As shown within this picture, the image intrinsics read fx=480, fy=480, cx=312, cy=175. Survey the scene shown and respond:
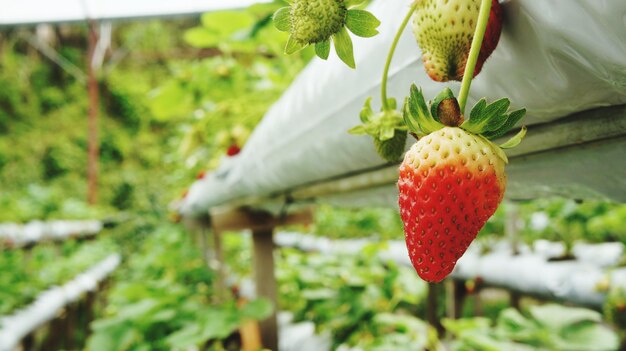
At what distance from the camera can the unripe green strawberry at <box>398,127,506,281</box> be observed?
29 centimetres

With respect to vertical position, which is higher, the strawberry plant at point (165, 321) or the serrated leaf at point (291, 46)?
the serrated leaf at point (291, 46)

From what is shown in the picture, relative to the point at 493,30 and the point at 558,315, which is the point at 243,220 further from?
the point at 493,30

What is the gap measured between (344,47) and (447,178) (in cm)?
13

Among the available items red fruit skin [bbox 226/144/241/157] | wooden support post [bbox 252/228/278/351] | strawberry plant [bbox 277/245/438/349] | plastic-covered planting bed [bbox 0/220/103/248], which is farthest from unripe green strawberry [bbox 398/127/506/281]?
plastic-covered planting bed [bbox 0/220/103/248]

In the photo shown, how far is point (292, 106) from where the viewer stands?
68 cm

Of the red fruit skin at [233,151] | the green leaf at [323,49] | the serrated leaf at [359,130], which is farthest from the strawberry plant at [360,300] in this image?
the green leaf at [323,49]

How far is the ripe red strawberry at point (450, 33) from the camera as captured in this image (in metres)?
0.28

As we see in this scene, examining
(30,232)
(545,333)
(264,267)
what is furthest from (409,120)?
(30,232)

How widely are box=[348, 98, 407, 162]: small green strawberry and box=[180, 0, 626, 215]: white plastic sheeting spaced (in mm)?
24

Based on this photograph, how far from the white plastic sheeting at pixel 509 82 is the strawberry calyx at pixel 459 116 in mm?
29

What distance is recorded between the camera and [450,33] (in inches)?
11.7

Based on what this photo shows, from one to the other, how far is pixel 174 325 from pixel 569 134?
1.90 metres

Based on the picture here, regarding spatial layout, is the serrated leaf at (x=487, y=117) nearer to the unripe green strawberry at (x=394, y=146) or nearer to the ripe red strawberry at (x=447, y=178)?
the ripe red strawberry at (x=447, y=178)

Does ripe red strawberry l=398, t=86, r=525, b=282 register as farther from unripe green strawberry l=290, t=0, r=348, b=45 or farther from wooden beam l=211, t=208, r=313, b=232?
wooden beam l=211, t=208, r=313, b=232
